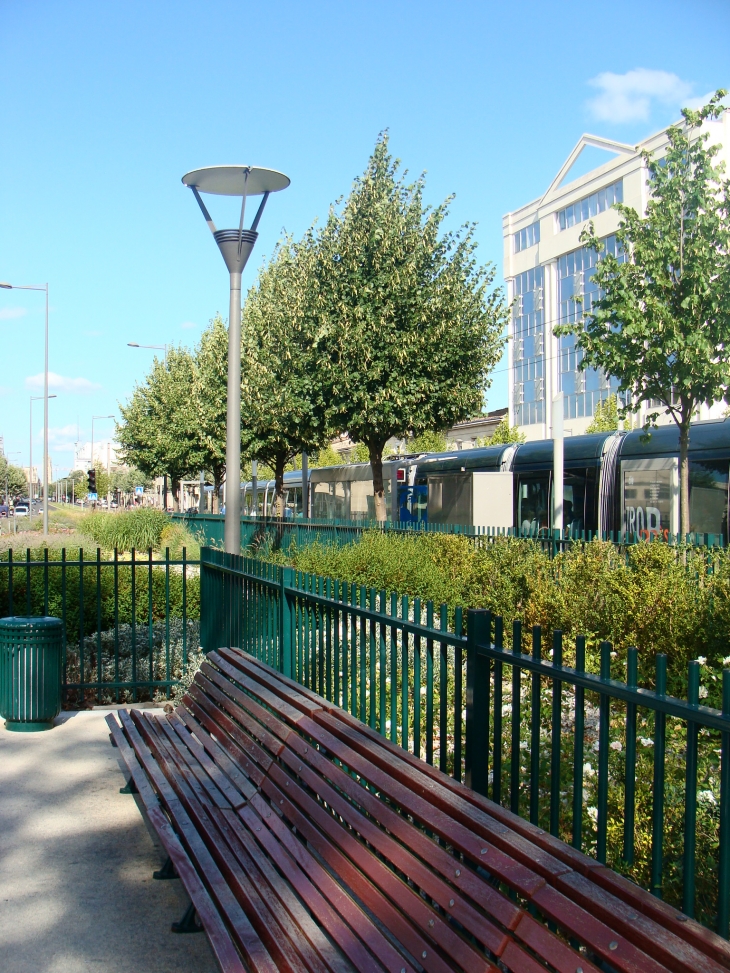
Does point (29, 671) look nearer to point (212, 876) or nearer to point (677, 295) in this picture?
point (212, 876)

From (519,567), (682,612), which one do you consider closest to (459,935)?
(682,612)

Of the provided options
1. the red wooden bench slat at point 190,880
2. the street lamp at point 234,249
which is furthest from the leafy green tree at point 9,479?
the red wooden bench slat at point 190,880

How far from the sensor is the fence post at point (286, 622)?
200 inches

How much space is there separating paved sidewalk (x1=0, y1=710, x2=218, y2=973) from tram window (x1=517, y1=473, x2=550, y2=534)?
13.9m

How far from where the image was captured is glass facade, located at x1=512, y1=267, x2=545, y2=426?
59.7m

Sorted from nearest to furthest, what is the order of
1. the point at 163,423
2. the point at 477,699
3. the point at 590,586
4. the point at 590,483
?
1. the point at 477,699
2. the point at 590,586
3. the point at 590,483
4. the point at 163,423

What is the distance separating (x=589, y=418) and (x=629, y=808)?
175ft

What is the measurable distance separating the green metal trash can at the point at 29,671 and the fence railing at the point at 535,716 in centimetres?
125

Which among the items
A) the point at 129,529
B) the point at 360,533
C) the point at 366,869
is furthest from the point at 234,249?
the point at 129,529

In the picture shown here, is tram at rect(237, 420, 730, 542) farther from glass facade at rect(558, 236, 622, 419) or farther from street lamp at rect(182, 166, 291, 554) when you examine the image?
glass facade at rect(558, 236, 622, 419)

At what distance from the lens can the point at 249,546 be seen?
60.1 ft

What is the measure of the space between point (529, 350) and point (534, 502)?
142 ft

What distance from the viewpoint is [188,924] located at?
11.7 feet

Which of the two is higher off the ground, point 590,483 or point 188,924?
point 590,483
